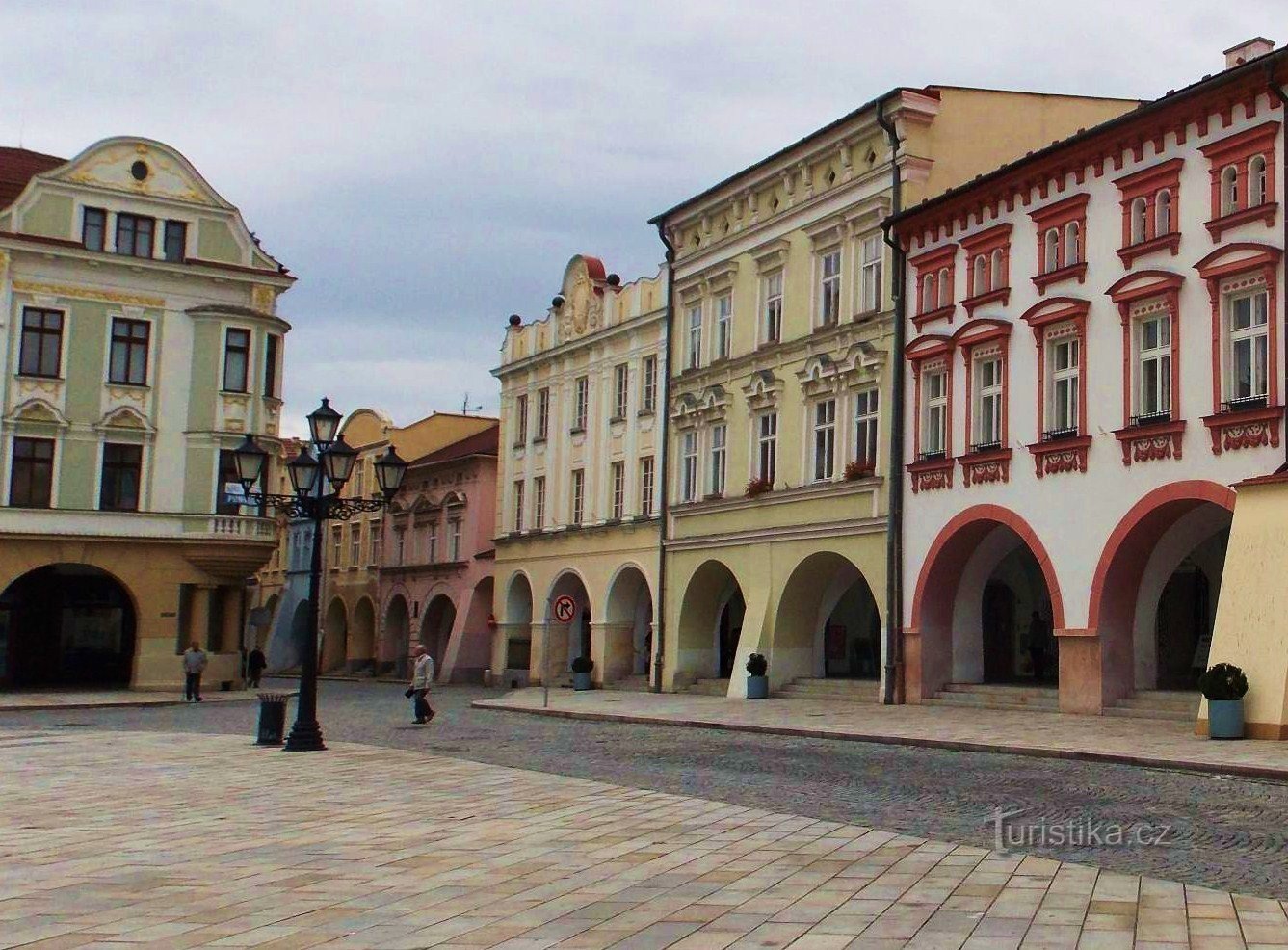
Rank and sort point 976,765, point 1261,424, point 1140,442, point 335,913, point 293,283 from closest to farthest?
point 335,913
point 976,765
point 1261,424
point 1140,442
point 293,283

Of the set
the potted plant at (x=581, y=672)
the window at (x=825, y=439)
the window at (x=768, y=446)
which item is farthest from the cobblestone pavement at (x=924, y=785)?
the potted plant at (x=581, y=672)

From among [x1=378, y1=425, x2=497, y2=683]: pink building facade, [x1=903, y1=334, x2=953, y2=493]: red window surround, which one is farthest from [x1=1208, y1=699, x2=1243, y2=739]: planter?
[x1=378, y1=425, x2=497, y2=683]: pink building facade

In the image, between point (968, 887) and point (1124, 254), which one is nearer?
point (968, 887)

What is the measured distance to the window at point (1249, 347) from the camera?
22.1m

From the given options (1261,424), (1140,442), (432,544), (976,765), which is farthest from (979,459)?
(432,544)

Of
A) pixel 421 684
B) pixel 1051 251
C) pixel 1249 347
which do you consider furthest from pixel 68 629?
pixel 1249 347

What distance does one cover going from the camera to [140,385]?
4197cm

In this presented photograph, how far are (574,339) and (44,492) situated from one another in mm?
15687

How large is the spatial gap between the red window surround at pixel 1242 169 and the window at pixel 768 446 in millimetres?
13287

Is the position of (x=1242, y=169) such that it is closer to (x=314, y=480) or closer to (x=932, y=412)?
(x=932, y=412)

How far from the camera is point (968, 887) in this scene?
908cm

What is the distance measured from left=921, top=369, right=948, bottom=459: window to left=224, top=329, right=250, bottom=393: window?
2204cm

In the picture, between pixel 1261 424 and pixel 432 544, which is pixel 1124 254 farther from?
pixel 432 544

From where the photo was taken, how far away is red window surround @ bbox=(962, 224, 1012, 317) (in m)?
27.5
